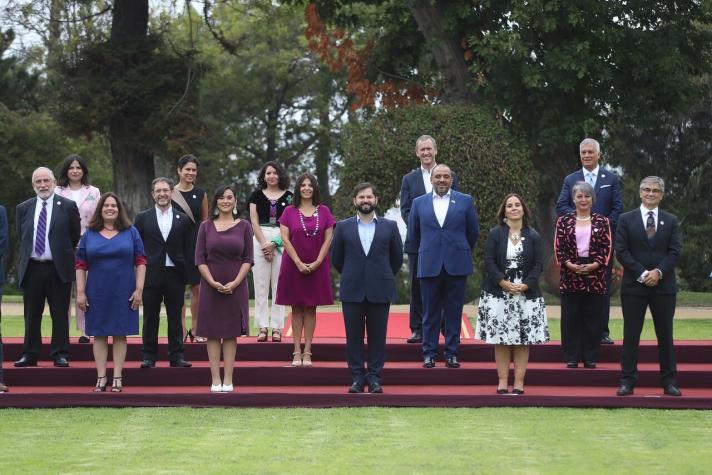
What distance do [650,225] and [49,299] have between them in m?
5.15

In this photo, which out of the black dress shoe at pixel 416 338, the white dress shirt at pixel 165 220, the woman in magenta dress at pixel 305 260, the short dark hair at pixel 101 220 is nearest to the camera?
the short dark hair at pixel 101 220

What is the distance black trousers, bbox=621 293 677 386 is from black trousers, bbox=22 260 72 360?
4.77 metres

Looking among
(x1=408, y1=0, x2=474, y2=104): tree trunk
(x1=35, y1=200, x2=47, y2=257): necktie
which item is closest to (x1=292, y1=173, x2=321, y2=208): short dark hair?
(x1=35, y1=200, x2=47, y2=257): necktie

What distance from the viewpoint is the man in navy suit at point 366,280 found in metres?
10.4

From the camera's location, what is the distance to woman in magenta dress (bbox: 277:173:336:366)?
10.9 m

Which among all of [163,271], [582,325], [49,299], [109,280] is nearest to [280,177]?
[163,271]

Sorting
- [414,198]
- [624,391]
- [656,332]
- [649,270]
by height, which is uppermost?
[414,198]

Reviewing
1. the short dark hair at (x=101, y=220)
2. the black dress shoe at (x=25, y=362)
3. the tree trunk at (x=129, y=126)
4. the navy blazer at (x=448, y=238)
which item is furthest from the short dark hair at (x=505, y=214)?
the tree trunk at (x=129, y=126)

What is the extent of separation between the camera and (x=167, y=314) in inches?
432

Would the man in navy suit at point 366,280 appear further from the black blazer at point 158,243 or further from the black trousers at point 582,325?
the black trousers at point 582,325

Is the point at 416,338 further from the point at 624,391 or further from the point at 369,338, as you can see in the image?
the point at 624,391

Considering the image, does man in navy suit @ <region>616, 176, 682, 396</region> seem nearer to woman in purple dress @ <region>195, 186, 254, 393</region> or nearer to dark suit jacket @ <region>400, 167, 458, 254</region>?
dark suit jacket @ <region>400, 167, 458, 254</region>

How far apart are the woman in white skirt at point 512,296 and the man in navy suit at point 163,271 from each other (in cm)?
266

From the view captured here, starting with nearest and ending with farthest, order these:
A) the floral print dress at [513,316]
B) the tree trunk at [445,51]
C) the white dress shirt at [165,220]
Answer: the floral print dress at [513,316] → the white dress shirt at [165,220] → the tree trunk at [445,51]
